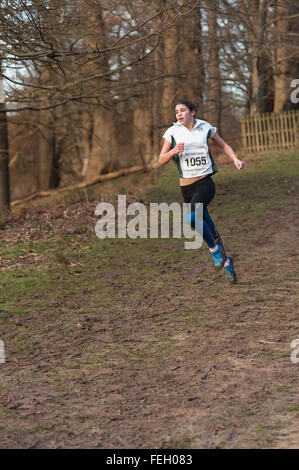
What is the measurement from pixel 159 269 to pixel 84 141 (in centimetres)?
1668

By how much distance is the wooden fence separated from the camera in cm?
2238

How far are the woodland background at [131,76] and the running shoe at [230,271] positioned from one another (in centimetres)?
336

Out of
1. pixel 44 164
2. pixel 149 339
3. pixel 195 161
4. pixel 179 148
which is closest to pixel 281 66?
pixel 44 164

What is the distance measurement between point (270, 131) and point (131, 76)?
22.9ft

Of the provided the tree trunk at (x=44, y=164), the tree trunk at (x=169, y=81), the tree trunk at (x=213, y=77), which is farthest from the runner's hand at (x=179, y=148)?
the tree trunk at (x=44, y=164)

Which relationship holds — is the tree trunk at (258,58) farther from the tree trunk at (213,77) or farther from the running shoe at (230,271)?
the running shoe at (230,271)

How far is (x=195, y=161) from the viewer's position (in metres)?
7.78

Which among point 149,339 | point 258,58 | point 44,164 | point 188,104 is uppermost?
point 258,58

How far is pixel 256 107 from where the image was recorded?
2362cm

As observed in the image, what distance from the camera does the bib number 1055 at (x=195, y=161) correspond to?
7762 millimetres

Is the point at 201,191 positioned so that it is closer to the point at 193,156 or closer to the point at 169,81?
the point at 193,156

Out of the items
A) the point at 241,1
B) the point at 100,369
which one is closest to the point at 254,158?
the point at 241,1

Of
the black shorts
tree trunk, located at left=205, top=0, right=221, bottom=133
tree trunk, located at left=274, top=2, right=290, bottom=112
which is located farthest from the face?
tree trunk, located at left=274, top=2, right=290, bottom=112

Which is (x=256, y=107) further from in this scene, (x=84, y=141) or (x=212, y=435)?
(x=212, y=435)
